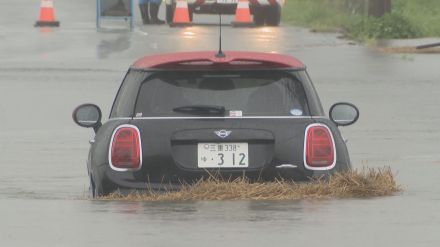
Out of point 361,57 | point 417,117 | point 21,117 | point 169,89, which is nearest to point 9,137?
point 21,117

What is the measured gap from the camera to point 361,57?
25016 mm

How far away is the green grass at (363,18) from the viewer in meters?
28.9

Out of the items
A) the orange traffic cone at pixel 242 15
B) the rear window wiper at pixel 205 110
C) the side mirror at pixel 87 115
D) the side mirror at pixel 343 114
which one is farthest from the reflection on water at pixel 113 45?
the rear window wiper at pixel 205 110

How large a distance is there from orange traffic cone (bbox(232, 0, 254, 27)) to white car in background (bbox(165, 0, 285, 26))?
32cm

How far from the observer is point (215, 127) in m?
9.14

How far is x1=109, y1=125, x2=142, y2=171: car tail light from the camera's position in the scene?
9.09 metres

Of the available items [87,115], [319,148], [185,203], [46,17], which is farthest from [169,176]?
[46,17]

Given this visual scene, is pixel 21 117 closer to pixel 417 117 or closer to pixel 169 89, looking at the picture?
pixel 417 117

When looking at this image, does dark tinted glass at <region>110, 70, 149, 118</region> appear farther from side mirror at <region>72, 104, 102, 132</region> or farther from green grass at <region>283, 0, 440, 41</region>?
green grass at <region>283, 0, 440, 41</region>

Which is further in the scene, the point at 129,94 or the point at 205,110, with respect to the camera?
the point at 129,94

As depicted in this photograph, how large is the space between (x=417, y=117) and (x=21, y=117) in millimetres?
4802

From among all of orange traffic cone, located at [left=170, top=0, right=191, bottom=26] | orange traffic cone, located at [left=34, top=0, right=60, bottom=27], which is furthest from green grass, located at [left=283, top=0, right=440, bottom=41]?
orange traffic cone, located at [left=34, top=0, right=60, bottom=27]

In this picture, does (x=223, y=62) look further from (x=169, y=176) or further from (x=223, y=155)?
(x=169, y=176)

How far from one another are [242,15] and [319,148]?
79.6 feet
